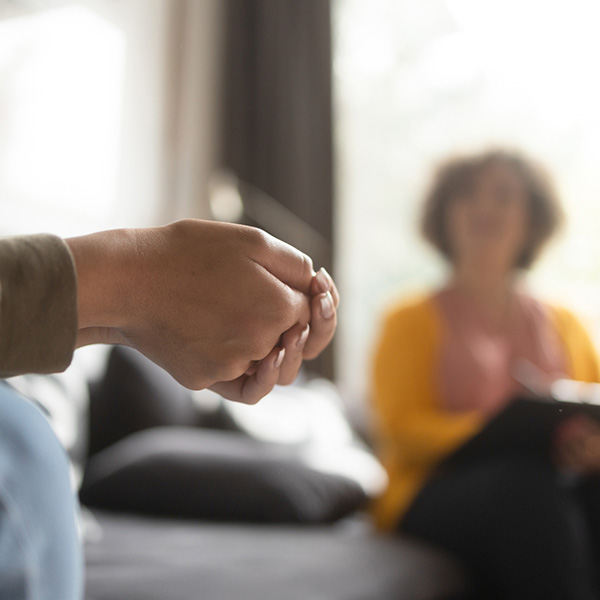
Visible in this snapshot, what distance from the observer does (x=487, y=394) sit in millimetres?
1528

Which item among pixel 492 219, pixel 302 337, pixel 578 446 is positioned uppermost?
pixel 302 337

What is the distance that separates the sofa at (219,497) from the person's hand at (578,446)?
27 centimetres

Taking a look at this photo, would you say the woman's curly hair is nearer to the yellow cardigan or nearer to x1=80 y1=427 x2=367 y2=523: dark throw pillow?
the yellow cardigan

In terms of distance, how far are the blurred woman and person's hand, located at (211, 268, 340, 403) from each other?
77 cm

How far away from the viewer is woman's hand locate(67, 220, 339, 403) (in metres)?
0.43

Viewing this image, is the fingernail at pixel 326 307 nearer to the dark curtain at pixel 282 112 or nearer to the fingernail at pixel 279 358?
the fingernail at pixel 279 358

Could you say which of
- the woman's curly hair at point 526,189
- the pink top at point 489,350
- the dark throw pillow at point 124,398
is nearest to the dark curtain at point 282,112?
the woman's curly hair at point 526,189

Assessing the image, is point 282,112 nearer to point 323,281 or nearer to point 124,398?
point 124,398

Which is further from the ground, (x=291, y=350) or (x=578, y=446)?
(x=291, y=350)

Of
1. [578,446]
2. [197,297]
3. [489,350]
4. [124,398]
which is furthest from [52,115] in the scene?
[197,297]

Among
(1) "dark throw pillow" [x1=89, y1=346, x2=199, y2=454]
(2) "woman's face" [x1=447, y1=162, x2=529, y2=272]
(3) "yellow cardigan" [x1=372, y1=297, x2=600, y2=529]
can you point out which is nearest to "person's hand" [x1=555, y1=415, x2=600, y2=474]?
(3) "yellow cardigan" [x1=372, y1=297, x2=600, y2=529]

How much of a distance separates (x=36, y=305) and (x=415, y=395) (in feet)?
3.90

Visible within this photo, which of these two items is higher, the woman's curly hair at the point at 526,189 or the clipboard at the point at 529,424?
the woman's curly hair at the point at 526,189

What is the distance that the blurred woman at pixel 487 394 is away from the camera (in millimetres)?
1151
